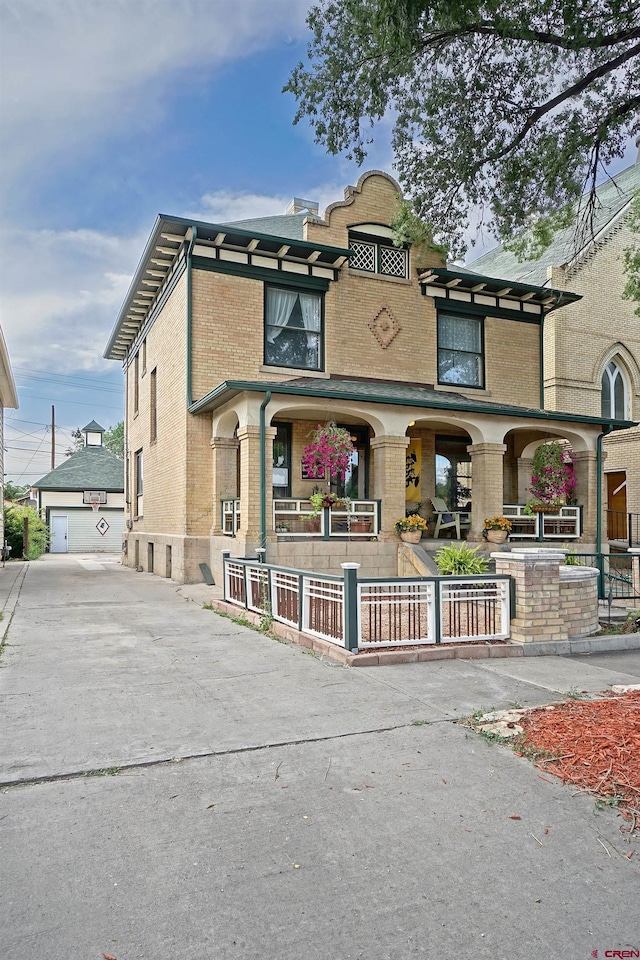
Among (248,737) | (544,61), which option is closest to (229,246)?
(544,61)

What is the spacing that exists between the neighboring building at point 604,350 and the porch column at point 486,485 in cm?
635

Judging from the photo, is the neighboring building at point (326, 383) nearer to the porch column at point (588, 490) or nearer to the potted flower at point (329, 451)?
the porch column at point (588, 490)

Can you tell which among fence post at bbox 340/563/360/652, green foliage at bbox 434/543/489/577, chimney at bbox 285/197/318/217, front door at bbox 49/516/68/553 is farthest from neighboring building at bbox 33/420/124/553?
fence post at bbox 340/563/360/652

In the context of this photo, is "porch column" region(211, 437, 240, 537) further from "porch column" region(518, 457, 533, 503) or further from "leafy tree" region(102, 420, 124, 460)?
"leafy tree" region(102, 420, 124, 460)

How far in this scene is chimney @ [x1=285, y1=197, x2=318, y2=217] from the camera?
67.2ft

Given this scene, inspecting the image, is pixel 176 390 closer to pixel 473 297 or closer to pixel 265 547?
pixel 265 547

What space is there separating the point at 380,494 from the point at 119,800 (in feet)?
36.0

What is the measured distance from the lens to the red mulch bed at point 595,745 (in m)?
3.87

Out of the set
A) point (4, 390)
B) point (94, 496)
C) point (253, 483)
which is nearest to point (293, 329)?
point (253, 483)

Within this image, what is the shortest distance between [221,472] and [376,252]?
7.18 m

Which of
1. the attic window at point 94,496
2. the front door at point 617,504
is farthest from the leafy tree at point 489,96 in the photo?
the attic window at point 94,496

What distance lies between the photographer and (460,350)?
1769 centimetres

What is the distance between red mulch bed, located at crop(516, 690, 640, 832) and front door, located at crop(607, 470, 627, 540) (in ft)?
60.5

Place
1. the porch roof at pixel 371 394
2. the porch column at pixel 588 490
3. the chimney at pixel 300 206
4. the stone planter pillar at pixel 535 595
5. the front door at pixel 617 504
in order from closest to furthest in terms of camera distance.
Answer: the stone planter pillar at pixel 535 595
the porch roof at pixel 371 394
the porch column at pixel 588 490
the chimney at pixel 300 206
the front door at pixel 617 504
